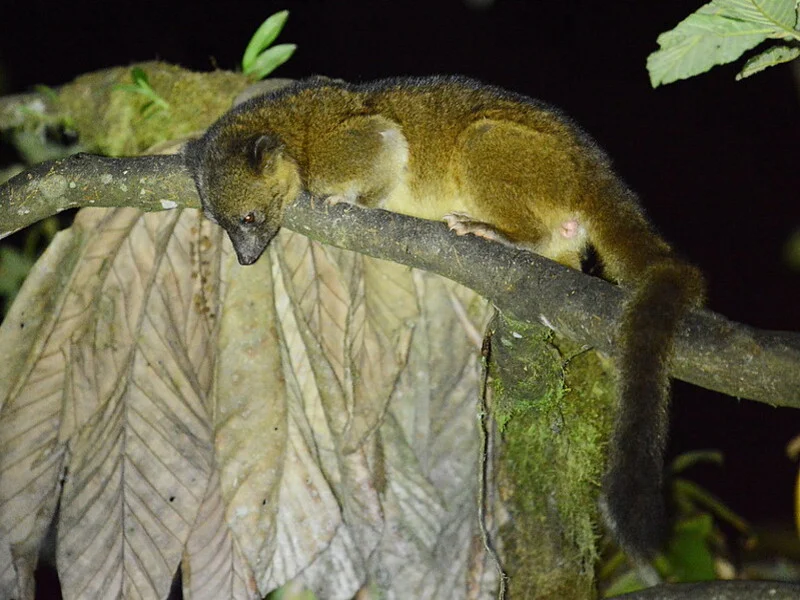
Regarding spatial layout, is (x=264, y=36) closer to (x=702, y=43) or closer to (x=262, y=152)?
(x=262, y=152)

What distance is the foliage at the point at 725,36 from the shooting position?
2053 mm

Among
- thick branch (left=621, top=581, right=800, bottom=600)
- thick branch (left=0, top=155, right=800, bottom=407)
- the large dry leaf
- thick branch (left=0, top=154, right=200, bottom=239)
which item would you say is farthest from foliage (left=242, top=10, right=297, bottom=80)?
thick branch (left=621, top=581, right=800, bottom=600)

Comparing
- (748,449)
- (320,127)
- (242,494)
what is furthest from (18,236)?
(748,449)

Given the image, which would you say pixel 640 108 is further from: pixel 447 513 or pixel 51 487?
pixel 51 487

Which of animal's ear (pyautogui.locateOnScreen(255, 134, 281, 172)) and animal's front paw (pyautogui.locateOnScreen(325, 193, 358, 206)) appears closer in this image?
animal's front paw (pyautogui.locateOnScreen(325, 193, 358, 206))

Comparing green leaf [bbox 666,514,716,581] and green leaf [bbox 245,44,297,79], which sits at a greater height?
green leaf [bbox 245,44,297,79]

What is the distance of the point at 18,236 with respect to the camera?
18.5ft

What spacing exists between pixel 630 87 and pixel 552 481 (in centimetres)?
619

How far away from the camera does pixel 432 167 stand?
11.2ft

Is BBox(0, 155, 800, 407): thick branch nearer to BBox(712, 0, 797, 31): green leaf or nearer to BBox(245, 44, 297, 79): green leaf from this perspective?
BBox(712, 0, 797, 31): green leaf

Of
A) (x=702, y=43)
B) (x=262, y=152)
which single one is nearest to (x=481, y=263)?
(x=702, y=43)

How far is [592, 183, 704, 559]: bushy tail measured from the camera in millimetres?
2092

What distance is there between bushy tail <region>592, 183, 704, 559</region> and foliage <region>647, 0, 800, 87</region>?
578 millimetres

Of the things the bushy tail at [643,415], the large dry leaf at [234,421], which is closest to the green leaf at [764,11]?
the bushy tail at [643,415]
